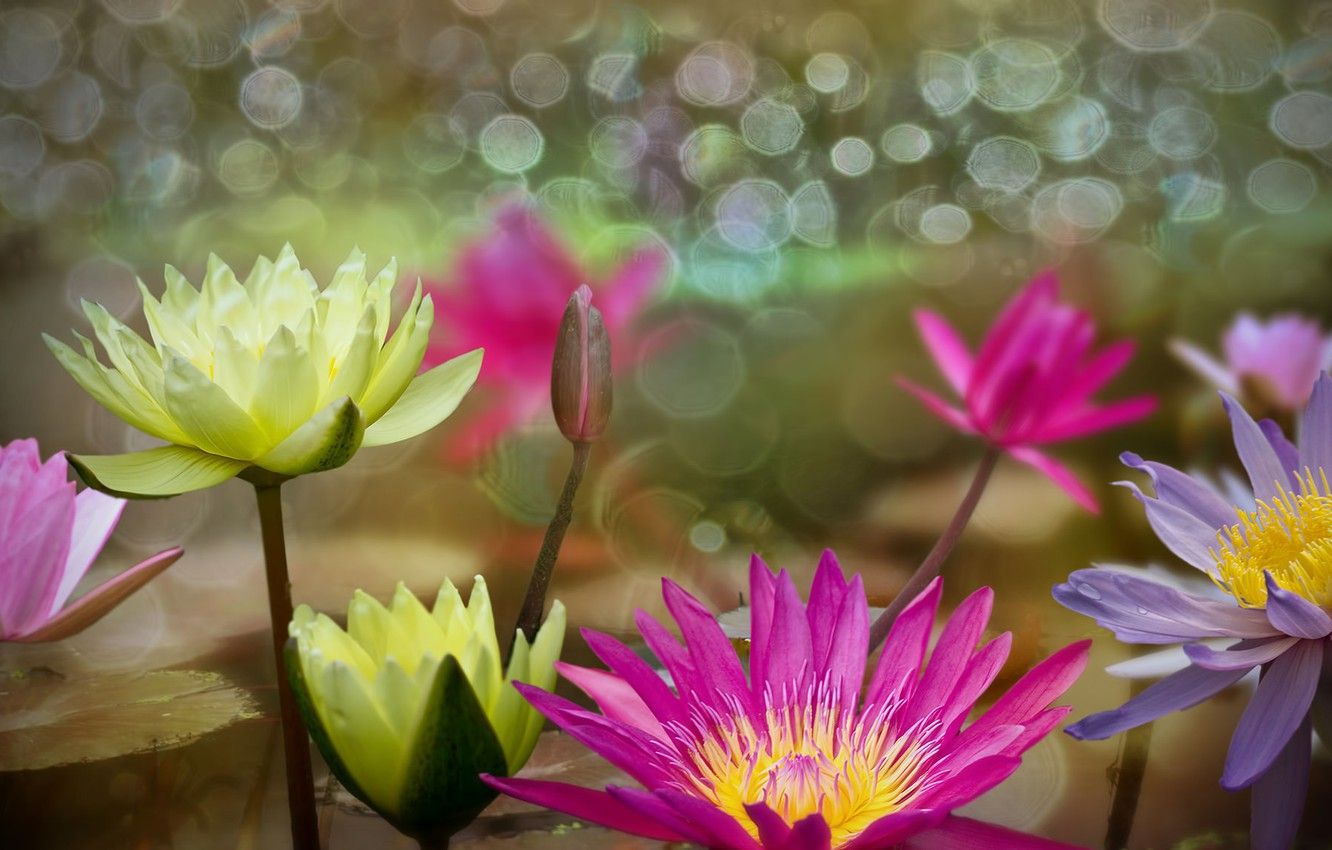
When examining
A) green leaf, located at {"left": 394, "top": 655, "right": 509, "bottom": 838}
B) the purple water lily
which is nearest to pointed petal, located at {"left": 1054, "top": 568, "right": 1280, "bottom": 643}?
the purple water lily

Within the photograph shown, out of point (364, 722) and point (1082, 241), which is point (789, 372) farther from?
point (364, 722)

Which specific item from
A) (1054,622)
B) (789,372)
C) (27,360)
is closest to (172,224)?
(27,360)

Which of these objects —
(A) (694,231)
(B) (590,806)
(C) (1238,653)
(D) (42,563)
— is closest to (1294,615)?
(C) (1238,653)

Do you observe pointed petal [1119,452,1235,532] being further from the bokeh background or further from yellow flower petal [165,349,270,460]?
yellow flower petal [165,349,270,460]

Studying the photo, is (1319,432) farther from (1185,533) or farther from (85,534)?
(85,534)

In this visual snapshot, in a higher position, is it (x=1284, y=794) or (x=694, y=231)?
(x=694, y=231)
